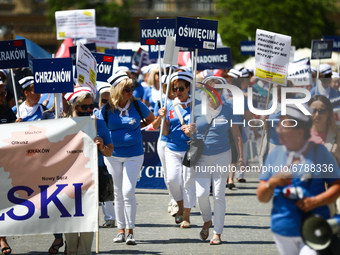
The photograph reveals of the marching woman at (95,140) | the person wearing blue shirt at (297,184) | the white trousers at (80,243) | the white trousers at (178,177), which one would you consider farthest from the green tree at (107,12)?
the person wearing blue shirt at (297,184)

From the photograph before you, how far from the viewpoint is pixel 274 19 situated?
149 ft

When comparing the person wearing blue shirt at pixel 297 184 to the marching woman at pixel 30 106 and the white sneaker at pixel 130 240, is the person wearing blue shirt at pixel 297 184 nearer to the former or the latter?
the white sneaker at pixel 130 240

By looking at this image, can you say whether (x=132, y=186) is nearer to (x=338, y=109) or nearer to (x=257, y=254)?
(x=257, y=254)

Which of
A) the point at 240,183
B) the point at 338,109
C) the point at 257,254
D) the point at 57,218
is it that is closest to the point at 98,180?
the point at 57,218

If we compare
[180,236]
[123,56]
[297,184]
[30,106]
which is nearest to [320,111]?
[297,184]

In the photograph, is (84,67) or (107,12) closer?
(84,67)

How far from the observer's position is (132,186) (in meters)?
8.24

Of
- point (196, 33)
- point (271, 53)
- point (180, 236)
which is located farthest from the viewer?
point (271, 53)

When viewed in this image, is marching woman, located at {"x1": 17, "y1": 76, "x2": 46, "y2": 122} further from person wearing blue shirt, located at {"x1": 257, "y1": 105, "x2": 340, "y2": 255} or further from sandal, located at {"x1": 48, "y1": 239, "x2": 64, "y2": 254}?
person wearing blue shirt, located at {"x1": 257, "y1": 105, "x2": 340, "y2": 255}

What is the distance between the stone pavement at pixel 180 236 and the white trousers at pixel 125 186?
0.30m

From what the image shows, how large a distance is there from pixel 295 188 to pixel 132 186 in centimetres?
327

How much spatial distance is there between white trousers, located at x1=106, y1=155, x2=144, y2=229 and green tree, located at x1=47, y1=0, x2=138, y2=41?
44.1 meters

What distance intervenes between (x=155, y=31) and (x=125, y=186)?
350 centimetres

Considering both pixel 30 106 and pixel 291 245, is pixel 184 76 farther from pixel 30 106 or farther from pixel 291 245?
pixel 291 245
